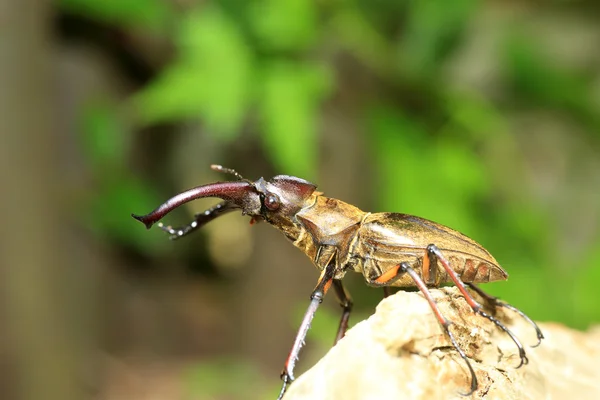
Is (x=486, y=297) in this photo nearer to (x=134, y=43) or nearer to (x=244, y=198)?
(x=244, y=198)

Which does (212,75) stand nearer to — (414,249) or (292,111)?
(292,111)

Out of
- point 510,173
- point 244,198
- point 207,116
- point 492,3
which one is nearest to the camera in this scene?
point 244,198

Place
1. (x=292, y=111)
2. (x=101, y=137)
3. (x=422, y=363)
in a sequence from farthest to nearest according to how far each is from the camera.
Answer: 1. (x=101, y=137)
2. (x=292, y=111)
3. (x=422, y=363)

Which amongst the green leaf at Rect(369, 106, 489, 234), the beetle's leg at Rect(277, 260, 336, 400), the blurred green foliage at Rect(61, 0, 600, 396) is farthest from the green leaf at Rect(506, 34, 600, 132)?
the beetle's leg at Rect(277, 260, 336, 400)

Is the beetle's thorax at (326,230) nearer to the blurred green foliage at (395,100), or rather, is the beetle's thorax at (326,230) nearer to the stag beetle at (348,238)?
the stag beetle at (348,238)

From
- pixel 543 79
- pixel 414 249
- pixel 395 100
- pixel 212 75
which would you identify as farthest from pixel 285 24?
pixel 414 249

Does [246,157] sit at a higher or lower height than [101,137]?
higher

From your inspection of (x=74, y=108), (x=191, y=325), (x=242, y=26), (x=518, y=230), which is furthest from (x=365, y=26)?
(x=191, y=325)
